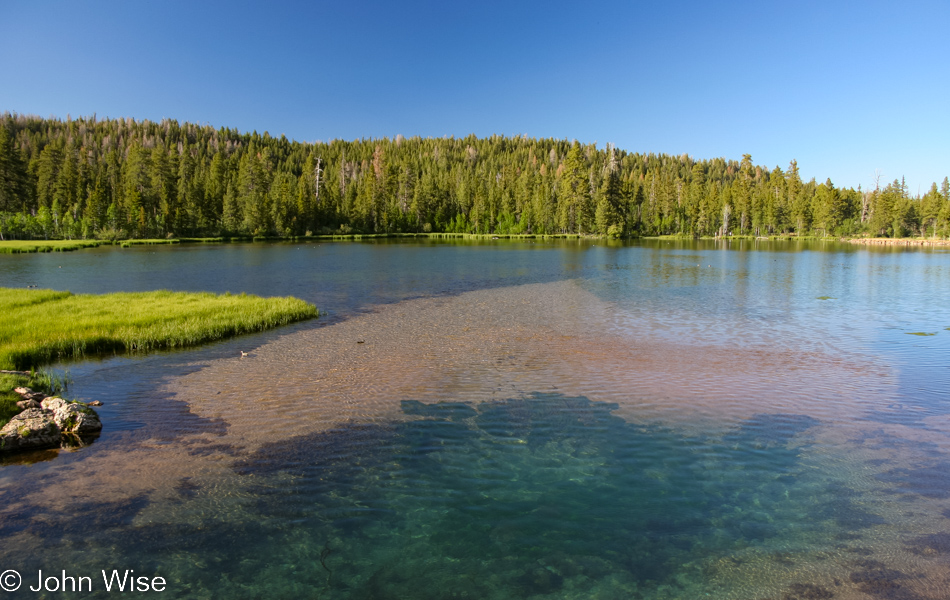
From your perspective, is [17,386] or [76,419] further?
[17,386]

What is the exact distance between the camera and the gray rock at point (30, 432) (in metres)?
10.8

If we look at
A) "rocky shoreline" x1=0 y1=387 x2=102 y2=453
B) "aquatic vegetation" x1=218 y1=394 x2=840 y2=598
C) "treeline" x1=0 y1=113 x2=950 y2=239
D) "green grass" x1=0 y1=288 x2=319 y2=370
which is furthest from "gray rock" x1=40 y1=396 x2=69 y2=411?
"treeline" x1=0 y1=113 x2=950 y2=239

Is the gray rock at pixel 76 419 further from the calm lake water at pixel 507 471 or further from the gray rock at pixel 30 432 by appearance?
the calm lake water at pixel 507 471

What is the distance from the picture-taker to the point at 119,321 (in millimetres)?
21531

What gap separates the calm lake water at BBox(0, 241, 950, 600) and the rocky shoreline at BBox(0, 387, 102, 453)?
0.58 meters

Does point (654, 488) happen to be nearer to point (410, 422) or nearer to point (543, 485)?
point (543, 485)

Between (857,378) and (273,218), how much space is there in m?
125

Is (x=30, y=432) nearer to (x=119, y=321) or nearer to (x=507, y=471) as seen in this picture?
(x=507, y=471)

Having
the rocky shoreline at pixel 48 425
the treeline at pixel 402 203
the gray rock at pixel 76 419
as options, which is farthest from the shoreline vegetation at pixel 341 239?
the gray rock at pixel 76 419

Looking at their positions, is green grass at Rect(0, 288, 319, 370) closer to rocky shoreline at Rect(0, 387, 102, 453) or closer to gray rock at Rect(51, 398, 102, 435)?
rocky shoreline at Rect(0, 387, 102, 453)

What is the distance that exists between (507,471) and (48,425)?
33.3 ft

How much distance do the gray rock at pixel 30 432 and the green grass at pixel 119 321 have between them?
540 cm

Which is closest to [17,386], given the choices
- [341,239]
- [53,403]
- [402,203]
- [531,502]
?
[53,403]

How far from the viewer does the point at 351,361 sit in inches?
719
